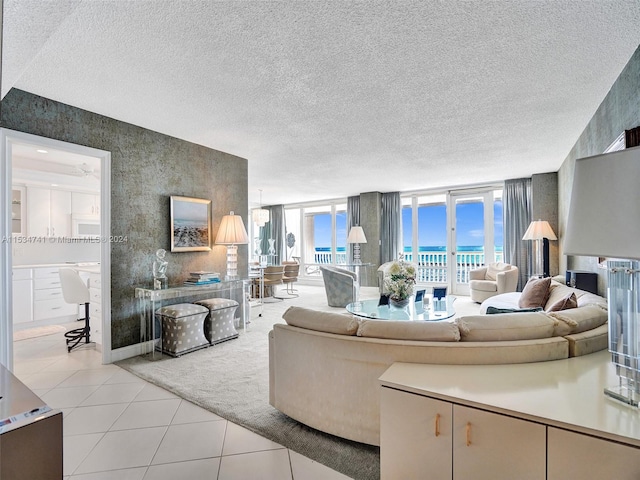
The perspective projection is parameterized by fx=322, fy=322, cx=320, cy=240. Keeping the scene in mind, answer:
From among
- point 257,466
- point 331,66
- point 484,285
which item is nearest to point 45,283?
point 257,466

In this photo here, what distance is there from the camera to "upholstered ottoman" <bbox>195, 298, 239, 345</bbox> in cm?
394

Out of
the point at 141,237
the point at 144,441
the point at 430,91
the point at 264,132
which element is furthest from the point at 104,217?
the point at 430,91

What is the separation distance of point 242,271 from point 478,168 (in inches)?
169

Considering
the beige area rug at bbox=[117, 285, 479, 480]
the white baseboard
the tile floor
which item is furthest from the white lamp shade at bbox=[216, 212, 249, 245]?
the tile floor

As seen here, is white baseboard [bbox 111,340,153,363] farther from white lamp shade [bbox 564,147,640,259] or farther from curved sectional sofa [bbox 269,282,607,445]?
white lamp shade [bbox 564,147,640,259]

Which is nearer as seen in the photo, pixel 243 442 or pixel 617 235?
pixel 617 235

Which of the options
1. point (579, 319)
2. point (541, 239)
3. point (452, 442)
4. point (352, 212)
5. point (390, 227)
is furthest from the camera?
point (352, 212)

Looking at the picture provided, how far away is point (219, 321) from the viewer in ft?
13.2

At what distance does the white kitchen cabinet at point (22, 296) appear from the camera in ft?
15.0

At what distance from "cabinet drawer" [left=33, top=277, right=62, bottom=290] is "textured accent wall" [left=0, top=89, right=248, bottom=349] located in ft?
6.83

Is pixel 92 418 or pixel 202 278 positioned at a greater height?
pixel 202 278

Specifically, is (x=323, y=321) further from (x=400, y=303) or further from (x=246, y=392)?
(x=400, y=303)

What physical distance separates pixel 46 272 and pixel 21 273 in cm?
29

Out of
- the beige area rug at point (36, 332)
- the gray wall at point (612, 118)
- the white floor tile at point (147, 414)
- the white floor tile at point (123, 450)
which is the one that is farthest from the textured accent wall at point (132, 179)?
the gray wall at point (612, 118)
